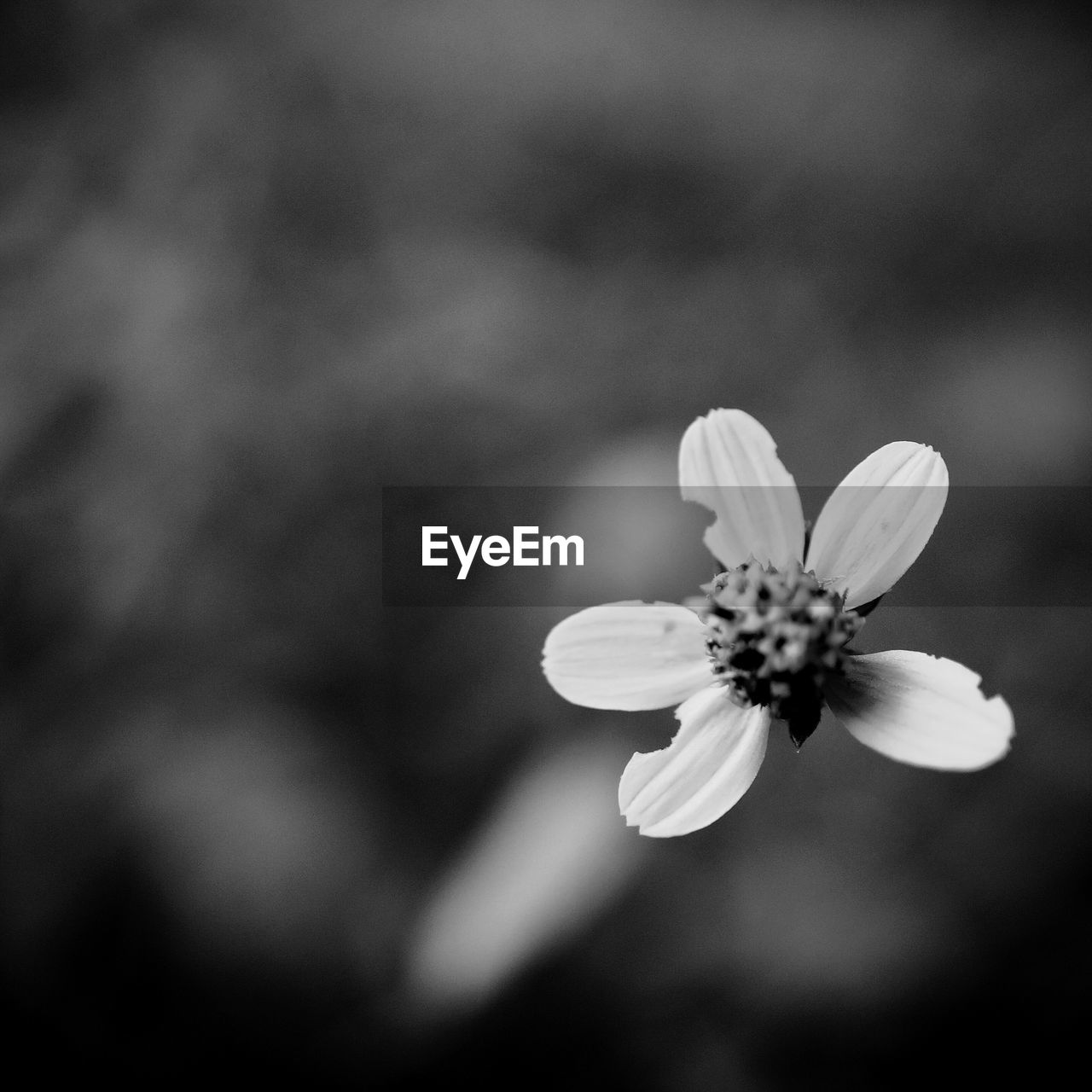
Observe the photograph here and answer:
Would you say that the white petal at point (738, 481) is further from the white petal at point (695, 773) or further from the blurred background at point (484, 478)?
the blurred background at point (484, 478)

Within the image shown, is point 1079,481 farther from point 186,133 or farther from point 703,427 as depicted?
point 186,133

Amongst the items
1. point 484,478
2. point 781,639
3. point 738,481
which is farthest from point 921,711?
point 484,478

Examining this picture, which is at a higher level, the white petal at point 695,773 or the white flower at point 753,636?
the white flower at point 753,636

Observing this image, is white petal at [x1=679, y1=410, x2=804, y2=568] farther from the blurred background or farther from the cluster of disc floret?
the blurred background

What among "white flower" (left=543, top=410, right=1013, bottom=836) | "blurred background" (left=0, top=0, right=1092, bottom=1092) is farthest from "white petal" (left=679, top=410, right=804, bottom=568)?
"blurred background" (left=0, top=0, right=1092, bottom=1092)

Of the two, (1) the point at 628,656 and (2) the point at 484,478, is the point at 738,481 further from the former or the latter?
(2) the point at 484,478

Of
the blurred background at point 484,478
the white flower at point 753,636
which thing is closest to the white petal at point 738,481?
the white flower at point 753,636
